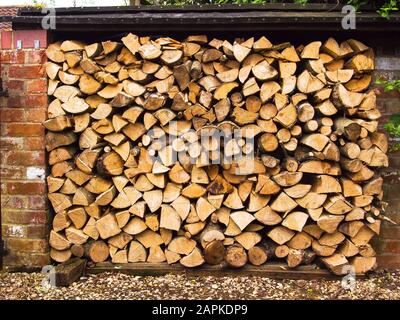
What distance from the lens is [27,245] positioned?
3557 mm

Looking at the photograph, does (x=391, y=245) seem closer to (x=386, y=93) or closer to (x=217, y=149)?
(x=386, y=93)

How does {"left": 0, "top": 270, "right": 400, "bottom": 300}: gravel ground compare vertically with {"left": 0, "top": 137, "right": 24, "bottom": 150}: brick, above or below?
below

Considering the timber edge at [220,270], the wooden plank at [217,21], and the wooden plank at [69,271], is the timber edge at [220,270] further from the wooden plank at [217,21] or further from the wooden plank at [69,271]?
the wooden plank at [217,21]

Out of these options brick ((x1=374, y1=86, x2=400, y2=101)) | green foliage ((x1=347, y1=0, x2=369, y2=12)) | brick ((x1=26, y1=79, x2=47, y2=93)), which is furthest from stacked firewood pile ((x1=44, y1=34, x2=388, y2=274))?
green foliage ((x1=347, y1=0, x2=369, y2=12))

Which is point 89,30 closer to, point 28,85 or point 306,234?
point 28,85

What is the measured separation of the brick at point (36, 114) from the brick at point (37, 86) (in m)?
0.15

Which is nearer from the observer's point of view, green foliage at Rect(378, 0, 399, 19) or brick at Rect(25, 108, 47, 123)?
green foliage at Rect(378, 0, 399, 19)

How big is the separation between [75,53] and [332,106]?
206 centimetres

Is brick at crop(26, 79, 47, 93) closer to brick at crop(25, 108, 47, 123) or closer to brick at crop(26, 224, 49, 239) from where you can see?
brick at crop(25, 108, 47, 123)

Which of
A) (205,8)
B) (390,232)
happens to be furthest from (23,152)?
A: (390,232)

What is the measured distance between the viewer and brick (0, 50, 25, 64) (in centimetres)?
347

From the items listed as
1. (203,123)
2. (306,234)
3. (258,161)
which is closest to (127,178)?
(203,123)

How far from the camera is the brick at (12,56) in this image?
3.47 m

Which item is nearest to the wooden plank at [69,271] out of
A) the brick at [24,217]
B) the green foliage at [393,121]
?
the brick at [24,217]
